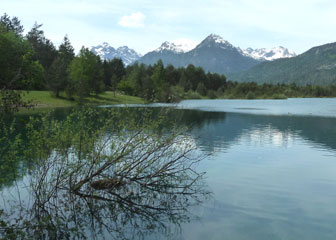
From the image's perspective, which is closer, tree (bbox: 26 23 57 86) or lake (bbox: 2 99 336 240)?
lake (bbox: 2 99 336 240)

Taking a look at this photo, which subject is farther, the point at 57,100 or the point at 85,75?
the point at 85,75

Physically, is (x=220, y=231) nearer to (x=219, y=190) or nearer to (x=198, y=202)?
(x=198, y=202)

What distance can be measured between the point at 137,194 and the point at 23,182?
756 centimetres

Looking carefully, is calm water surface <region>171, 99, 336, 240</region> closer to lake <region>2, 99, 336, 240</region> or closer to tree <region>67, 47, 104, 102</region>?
lake <region>2, 99, 336, 240</region>

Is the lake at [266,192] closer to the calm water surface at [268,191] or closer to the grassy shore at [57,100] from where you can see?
the calm water surface at [268,191]

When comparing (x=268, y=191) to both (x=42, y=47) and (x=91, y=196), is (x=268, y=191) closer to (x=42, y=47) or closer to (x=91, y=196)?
(x=91, y=196)

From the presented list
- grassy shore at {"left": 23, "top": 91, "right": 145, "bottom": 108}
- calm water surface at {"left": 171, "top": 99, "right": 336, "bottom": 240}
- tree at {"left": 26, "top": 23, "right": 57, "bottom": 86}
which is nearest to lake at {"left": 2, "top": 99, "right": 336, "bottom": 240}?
calm water surface at {"left": 171, "top": 99, "right": 336, "bottom": 240}

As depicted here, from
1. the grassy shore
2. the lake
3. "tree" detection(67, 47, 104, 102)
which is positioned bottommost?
the lake

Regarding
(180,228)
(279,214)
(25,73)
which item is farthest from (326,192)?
(25,73)

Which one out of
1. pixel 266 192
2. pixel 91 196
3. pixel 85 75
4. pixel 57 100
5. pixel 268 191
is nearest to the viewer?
pixel 91 196

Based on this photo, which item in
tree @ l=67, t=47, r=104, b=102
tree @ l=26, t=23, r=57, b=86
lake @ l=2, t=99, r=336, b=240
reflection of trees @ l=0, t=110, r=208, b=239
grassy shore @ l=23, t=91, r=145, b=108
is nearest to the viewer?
reflection of trees @ l=0, t=110, r=208, b=239

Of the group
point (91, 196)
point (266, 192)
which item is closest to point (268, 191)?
point (266, 192)

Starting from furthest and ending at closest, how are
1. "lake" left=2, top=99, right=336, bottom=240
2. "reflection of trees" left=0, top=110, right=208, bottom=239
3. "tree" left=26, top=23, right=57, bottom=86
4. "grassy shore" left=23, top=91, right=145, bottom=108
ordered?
1. "tree" left=26, top=23, right=57, bottom=86
2. "grassy shore" left=23, top=91, right=145, bottom=108
3. "lake" left=2, top=99, right=336, bottom=240
4. "reflection of trees" left=0, top=110, right=208, bottom=239

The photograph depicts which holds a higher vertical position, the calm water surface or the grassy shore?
the grassy shore
